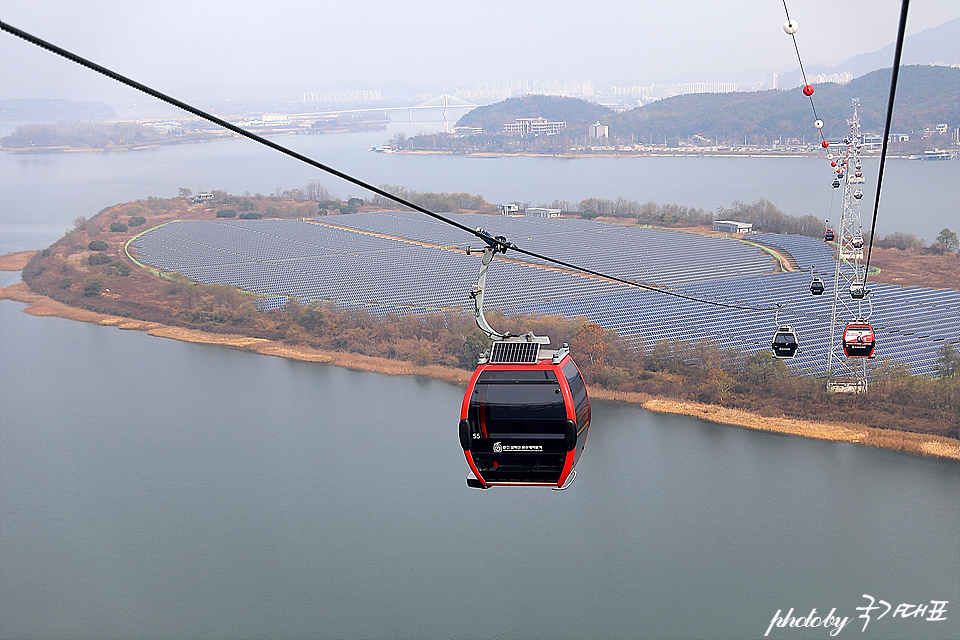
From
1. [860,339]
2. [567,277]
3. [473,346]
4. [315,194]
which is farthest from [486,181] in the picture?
[860,339]

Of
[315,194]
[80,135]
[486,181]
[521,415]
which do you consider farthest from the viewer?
[80,135]

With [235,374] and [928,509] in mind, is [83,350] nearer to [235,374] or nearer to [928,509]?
[235,374]

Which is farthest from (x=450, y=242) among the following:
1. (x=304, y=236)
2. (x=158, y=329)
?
(x=158, y=329)

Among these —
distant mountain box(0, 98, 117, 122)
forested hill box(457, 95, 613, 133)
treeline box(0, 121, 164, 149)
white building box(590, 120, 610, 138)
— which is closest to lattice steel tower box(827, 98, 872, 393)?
white building box(590, 120, 610, 138)

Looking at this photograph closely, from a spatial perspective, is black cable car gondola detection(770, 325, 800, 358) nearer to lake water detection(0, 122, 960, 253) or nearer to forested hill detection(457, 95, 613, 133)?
lake water detection(0, 122, 960, 253)

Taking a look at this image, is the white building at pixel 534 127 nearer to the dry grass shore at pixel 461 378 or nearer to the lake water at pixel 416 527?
the dry grass shore at pixel 461 378

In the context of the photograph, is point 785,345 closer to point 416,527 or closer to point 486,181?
point 416,527

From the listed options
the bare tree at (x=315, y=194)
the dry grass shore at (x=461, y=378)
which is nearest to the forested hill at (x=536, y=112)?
the bare tree at (x=315, y=194)
